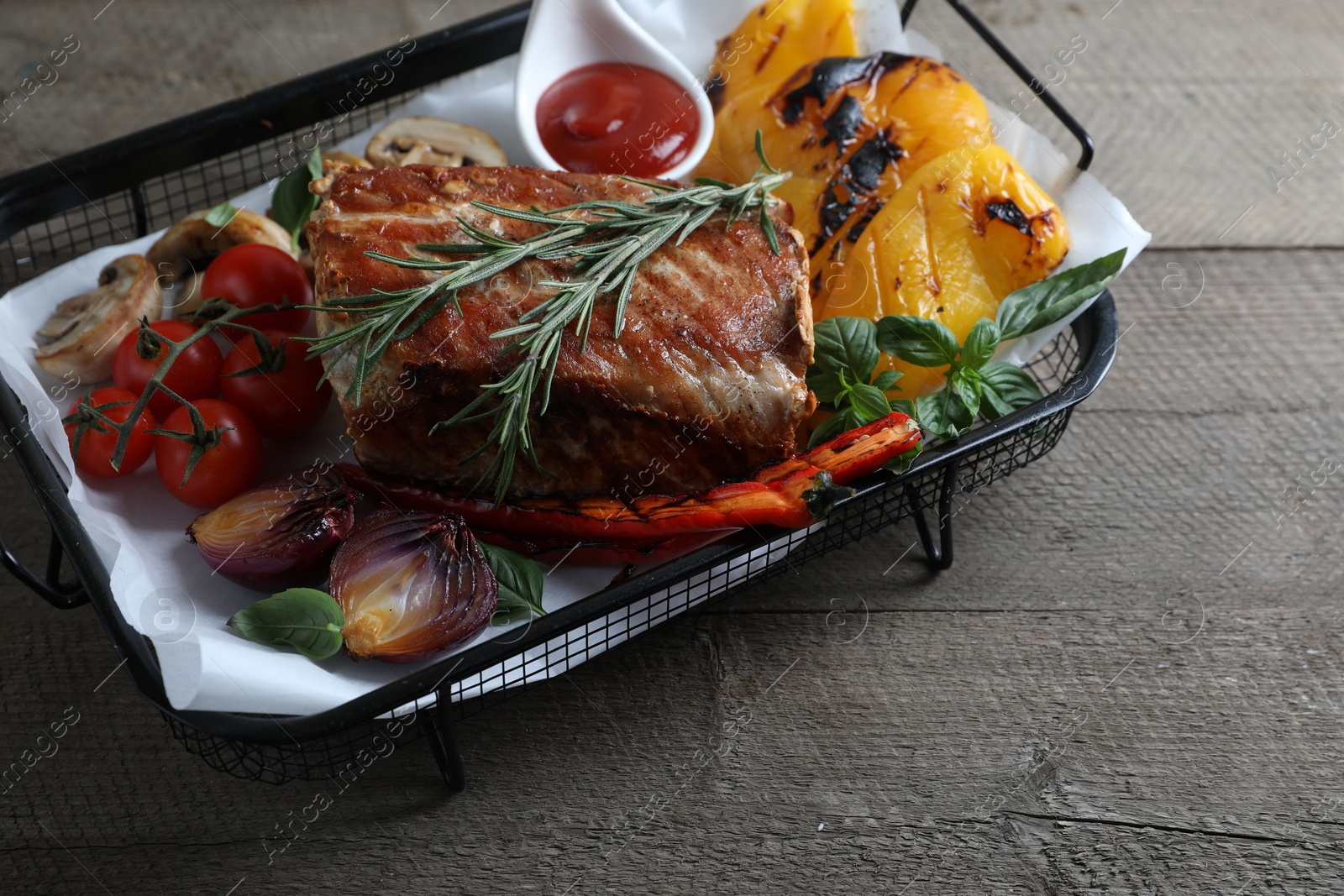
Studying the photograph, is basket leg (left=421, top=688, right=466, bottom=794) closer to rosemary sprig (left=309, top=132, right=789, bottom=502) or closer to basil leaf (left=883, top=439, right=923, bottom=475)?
rosemary sprig (left=309, top=132, right=789, bottom=502)

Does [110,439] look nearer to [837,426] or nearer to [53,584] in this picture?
[53,584]

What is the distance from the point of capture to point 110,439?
2273mm

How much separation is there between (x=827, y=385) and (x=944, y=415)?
0.25 meters

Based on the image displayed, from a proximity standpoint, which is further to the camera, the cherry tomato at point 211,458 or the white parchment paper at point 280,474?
the cherry tomato at point 211,458

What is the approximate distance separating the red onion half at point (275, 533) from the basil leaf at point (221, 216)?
29.8 inches

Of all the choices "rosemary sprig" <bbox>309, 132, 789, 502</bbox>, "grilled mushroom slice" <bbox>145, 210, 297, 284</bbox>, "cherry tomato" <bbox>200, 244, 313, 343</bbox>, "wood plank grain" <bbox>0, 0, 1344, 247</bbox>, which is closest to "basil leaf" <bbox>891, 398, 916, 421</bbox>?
"rosemary sprig" <bbox>309, 132, 789, 502</bbox>

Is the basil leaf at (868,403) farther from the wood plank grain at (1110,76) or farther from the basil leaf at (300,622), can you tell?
the wood plank grain at (1110,76)

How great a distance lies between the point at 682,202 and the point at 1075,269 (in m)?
0.89

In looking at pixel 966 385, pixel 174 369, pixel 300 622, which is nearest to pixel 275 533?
pixel 300 622

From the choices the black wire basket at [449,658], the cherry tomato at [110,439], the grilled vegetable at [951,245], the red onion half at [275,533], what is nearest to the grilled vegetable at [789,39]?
the black wire basket at [449,658]

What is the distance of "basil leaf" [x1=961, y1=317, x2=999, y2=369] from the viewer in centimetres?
237

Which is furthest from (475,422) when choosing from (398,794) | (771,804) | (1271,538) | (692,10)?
(1271,538)

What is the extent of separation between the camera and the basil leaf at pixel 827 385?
239cm

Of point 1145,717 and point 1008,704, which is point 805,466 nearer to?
point 1008,704
